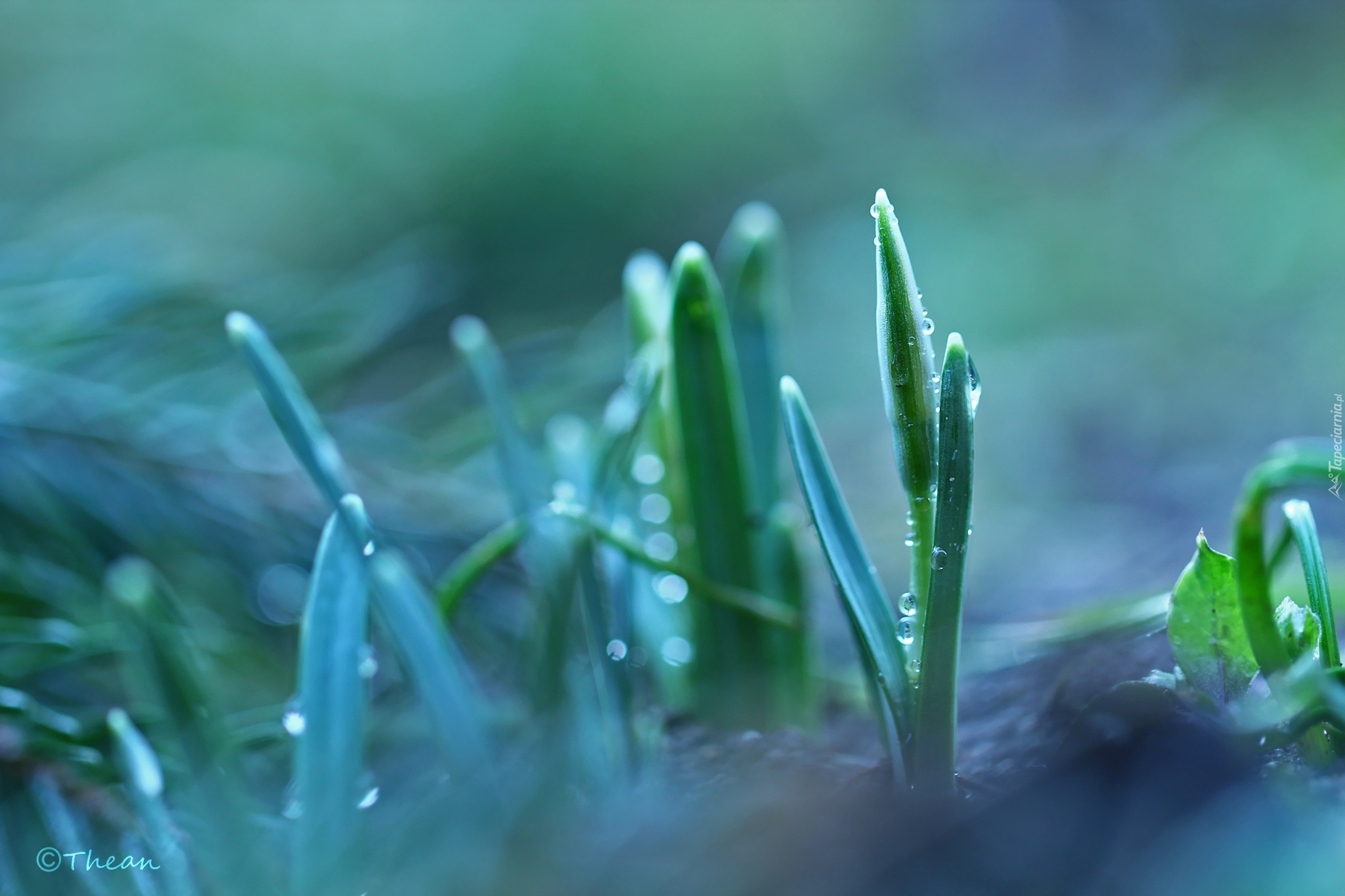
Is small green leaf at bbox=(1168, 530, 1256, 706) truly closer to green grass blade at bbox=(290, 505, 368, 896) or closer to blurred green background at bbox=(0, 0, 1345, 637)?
green grass blade at bbox=(290, 505, 368, 896)

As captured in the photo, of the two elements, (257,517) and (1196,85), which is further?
(1196,85)

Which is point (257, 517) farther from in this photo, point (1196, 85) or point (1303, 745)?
point (1196, 85)

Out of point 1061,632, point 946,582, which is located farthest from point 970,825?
point 1061,632

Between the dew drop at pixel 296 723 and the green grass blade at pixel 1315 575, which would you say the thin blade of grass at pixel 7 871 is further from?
the green grass blade at pixel 1315 575

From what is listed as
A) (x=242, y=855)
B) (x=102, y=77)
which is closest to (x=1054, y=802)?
(x=242, y=855)

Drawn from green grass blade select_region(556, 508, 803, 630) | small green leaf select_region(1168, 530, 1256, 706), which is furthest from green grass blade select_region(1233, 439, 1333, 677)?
green grass blade select_region(556, 508, 803, 630)

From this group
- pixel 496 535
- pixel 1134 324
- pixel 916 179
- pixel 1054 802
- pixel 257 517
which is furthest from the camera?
pixel 916 179

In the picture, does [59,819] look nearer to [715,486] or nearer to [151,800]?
[151,800]

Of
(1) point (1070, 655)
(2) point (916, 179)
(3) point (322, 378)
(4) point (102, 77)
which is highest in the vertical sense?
(4) point (102, 77)
